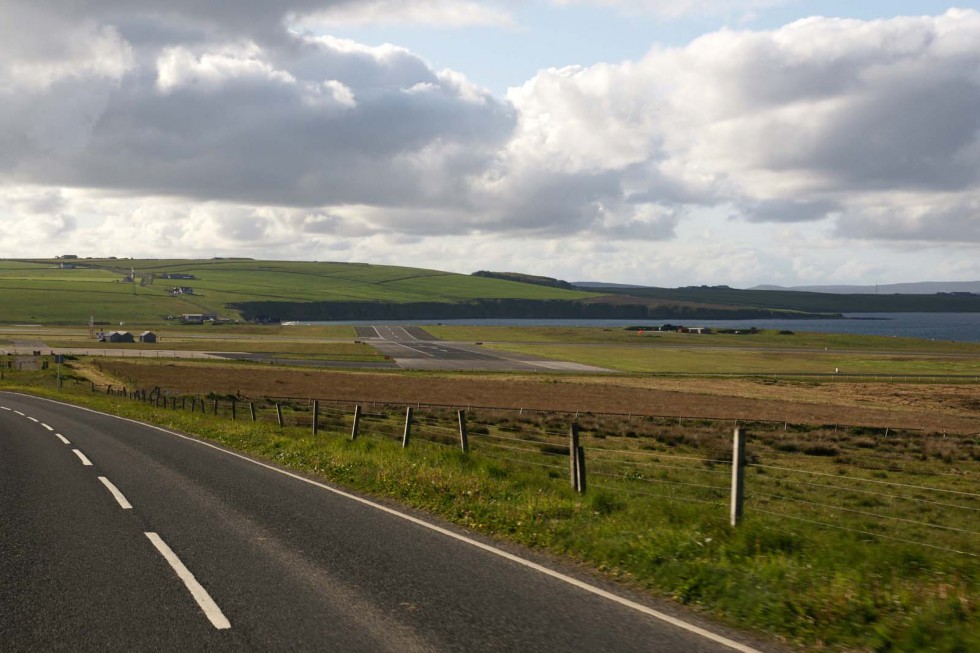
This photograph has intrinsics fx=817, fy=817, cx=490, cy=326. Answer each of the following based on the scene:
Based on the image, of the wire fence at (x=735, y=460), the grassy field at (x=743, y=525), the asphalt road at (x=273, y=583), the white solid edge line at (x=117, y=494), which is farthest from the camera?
the wire fence at (x=735, y=460)

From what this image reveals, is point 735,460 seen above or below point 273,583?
above

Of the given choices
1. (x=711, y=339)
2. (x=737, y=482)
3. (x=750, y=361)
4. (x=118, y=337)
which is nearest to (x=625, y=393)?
(x=750, y=361)

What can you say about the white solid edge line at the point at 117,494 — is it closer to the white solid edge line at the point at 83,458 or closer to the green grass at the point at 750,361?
the white solid edge line at the point at 83,458

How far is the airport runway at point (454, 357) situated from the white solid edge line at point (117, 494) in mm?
74169

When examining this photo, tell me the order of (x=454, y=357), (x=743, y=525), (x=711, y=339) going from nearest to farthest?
(x=743, y=525), (x=454, y=357), (x=711, y=339)

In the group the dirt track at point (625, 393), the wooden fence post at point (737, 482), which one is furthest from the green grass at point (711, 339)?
the wooden fence post at point (737, 482)

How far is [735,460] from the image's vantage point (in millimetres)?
12164

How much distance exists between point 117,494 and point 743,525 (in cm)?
1111

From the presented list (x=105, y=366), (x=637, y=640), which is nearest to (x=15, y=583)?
(x=637, y=640)

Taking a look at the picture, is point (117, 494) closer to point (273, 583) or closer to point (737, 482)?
point (273, 583)

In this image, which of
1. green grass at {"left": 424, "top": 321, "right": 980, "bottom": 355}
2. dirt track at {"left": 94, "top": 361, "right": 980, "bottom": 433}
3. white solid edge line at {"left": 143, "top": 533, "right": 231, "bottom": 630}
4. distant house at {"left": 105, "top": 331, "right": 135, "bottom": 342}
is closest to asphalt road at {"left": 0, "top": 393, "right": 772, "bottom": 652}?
white solid edge line at {"left": 143, "top": 533, "right": 231, "bottom": 630}

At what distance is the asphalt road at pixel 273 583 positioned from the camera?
752 cm

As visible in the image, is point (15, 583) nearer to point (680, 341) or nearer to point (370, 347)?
point (370, 347)

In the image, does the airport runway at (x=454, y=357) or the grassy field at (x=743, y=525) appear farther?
the airport runway at (x=454, y=357)
